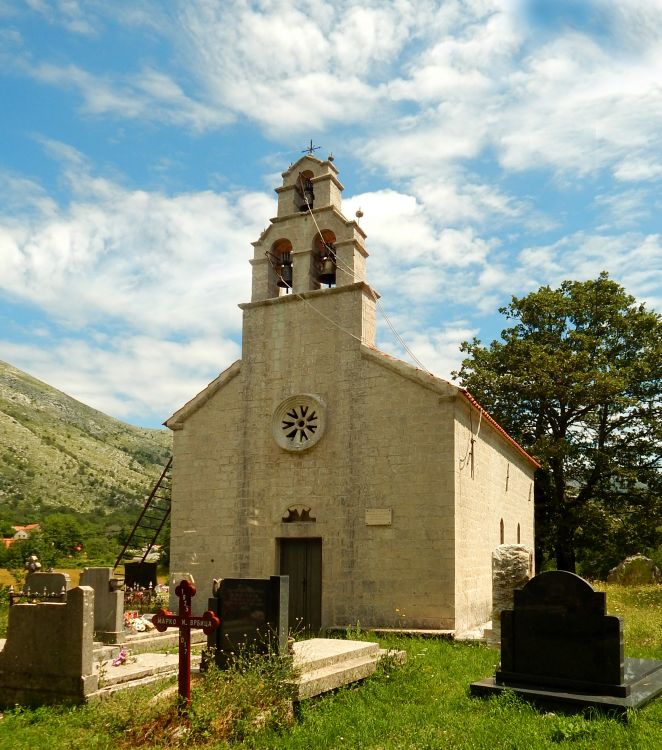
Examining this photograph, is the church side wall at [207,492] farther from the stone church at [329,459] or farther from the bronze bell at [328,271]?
the bronze bell at [328,271]

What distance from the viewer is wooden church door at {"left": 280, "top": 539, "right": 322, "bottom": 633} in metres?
15.8

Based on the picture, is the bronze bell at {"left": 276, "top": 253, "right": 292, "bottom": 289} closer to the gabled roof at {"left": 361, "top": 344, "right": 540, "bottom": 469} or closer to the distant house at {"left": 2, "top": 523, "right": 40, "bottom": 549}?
the gabled roof at {"left": 361, "top": 344, "right": 540, "bottom": 469}

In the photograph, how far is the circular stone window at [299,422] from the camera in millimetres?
16562

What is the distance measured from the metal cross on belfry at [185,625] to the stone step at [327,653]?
1499mm

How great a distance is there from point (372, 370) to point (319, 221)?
4240 millimetres

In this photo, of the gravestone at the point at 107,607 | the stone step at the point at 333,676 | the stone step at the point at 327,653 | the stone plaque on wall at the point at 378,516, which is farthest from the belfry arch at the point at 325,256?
the stone step at the point at 333,676

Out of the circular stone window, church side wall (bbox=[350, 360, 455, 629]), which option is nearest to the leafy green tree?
the circular stone window

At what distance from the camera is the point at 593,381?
2684 centimetres

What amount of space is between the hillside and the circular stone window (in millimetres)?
79044

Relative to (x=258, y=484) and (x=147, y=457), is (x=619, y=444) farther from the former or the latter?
(x=147, y=457)

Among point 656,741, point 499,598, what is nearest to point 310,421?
point 499,598

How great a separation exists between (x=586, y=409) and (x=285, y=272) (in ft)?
51.0

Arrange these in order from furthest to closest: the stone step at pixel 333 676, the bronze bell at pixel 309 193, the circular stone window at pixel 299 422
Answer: the bronze bell at pixel 309 193
the circular stone window at pixel 299 422
the stone step at pixel 333 676

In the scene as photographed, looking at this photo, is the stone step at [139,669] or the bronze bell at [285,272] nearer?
the stone step at [139,669]
